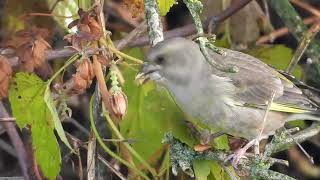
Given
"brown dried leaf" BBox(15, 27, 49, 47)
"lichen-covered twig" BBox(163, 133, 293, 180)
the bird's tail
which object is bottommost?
the bird's tail

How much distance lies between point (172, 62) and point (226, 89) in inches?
14.5

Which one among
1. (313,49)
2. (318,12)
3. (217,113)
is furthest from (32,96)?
(318,12)

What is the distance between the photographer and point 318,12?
3.78 meters

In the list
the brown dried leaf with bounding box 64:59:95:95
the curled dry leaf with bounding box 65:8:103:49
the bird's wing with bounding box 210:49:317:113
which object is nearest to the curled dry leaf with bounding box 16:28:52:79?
the curled dry leaf with bounding box 65:8:103:49

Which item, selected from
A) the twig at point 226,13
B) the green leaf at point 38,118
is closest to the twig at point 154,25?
the green leaf at point 38,118

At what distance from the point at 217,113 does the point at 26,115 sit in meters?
0.70

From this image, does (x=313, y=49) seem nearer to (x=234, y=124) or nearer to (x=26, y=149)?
(x=234, y=124)

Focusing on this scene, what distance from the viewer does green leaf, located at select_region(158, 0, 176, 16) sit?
269 cm

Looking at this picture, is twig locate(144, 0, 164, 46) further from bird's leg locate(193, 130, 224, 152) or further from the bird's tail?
the bird's tail

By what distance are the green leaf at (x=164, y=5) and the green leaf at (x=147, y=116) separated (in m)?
0.29

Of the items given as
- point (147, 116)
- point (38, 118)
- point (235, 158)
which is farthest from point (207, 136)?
point (38, 118)

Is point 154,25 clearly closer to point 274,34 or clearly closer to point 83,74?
point 83,74

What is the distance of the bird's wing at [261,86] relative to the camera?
302 centimetres

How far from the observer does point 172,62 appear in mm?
2625
